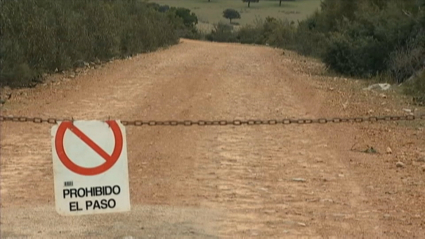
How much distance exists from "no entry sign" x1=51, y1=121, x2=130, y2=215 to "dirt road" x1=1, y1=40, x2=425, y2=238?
0.73 metres

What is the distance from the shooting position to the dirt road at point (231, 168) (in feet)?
17.9

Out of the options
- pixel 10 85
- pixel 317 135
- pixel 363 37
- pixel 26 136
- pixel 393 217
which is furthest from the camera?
pixel 363 37

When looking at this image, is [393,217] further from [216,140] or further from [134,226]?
[216,140]

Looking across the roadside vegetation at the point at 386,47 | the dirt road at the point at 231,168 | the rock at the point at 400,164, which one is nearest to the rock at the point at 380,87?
the roadside vegetation at the point at 386,47

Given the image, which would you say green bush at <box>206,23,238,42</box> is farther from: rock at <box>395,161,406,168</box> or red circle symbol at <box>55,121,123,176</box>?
red circle symbol at <box>55,121,123,176</box>

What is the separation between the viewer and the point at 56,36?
16172 millimetres

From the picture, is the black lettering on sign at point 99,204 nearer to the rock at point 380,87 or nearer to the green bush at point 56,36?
the green bush at point 56,36

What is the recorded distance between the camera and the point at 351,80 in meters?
17.1

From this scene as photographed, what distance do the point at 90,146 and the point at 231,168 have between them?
323cm

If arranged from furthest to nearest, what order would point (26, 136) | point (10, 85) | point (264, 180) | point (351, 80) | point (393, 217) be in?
point (351, 80), point (10, 85), point (26, 136), point (264, 180), point (393, 217)

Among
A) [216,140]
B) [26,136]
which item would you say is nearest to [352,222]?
[216,140]

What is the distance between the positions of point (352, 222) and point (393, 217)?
1.46 ft

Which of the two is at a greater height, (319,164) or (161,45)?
(319,164)

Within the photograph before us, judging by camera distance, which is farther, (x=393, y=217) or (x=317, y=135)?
(x=317, y=135)
